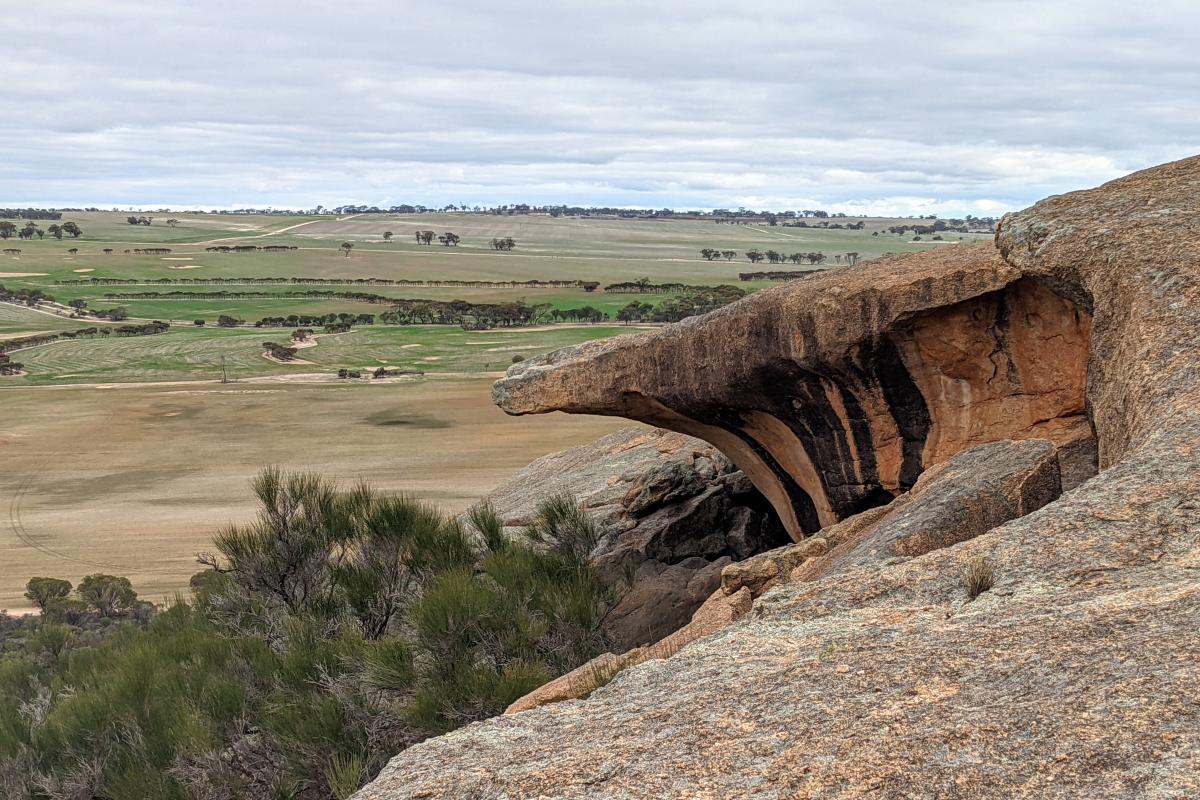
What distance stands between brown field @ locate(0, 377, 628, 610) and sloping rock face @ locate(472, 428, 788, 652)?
14.2m

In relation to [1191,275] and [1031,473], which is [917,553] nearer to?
[1031,473]

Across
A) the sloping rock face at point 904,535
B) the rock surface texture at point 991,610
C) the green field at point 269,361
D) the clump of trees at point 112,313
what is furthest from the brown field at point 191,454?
the clump of trees at point 112,313

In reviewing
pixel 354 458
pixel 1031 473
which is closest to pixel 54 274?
pixel 354 458

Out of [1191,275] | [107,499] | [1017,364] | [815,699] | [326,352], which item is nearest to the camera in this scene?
[815,699]

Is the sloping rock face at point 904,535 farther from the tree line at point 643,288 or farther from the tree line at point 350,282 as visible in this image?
the tree line at point 350,282

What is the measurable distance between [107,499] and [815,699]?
41.6m

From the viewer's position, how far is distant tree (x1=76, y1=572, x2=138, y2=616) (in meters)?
27.5

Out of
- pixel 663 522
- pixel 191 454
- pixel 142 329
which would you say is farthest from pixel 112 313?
pixel 663 522

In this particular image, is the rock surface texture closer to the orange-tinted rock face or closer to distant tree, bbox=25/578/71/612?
the orange-tinted rock face

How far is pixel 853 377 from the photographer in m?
15.3

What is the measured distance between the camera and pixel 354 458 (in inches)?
1909

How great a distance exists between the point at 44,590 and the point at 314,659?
19.7 meters

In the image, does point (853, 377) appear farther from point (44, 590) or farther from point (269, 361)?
point (269, 361)

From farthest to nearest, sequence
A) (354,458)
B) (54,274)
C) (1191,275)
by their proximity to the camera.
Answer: (54,274), (354,458), (1191,275)
